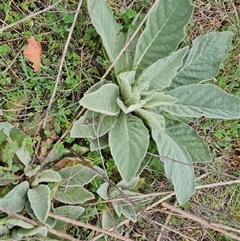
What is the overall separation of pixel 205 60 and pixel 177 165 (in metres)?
0.36

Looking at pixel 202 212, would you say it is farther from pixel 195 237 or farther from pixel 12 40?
pixel 12 40

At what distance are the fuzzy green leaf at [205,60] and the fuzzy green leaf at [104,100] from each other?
22cm

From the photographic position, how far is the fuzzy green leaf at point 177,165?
1603 mm

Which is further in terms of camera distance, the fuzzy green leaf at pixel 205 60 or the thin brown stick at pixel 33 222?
the fuzzy green leaf at pixel 205 60

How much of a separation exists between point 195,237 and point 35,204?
0.68m

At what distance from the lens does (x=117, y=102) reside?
1.56 m

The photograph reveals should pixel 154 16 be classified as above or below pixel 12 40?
below

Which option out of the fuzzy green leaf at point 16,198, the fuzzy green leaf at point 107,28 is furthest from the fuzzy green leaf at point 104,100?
the fuzzy green leaf at point 16,198

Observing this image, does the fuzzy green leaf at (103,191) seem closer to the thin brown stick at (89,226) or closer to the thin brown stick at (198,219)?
the thin brown stick at (89,226)

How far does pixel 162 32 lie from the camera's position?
5.26ft

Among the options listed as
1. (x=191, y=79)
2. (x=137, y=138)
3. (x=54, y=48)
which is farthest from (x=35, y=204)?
(x=191, y=79)

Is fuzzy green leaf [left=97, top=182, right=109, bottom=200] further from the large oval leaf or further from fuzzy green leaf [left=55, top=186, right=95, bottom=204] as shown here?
the large oval leaf

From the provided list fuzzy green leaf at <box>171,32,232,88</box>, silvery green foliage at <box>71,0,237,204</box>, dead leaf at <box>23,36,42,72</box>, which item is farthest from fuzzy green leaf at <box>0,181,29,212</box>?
fuzzy green leaf at <box>171,32,232,88</box>

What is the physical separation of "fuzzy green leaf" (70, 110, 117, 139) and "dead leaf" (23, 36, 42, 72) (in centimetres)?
22
